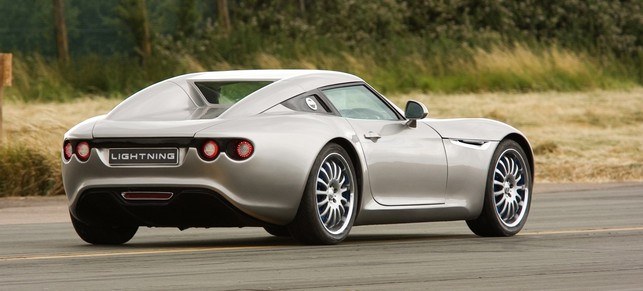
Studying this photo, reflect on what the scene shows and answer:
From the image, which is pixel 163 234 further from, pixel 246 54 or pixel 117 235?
pixel 246 54

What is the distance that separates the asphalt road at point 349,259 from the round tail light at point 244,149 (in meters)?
0.61

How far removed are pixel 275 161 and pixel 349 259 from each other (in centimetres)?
87

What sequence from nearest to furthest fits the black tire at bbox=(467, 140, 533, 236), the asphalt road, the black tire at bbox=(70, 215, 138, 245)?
the asphalt road
the black tire at bbox=(70, 215, 138, 245)
the black tire at bbox=(467, 140, 533, 236)

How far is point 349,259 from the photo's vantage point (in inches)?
380

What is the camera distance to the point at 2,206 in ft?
55.2

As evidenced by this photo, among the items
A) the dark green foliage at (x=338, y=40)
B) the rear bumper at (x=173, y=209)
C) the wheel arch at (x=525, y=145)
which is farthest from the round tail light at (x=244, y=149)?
the dark green foliage at (x=338, y=40)

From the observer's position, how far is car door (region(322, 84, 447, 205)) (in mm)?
10898

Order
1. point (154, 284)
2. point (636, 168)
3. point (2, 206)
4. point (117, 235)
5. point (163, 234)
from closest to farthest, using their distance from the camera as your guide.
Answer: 1. point (154, 284)
2. point (117, 235)
3. point (163, 234)
4. point (2, 206)
5. point (636, 168)

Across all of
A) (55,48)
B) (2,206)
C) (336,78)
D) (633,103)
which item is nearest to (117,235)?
(336,78)

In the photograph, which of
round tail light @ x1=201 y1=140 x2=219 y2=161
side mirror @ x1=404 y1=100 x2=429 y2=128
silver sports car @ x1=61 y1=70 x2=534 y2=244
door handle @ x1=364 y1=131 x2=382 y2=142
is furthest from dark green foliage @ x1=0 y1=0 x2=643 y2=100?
round tail light @ x1=201 y1=140 x2=219 y2=161

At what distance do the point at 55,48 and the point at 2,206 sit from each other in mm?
15953

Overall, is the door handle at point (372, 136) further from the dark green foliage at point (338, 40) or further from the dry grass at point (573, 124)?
the dark green foliage at point (338, 40)

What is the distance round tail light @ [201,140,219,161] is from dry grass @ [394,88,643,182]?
1094 cm

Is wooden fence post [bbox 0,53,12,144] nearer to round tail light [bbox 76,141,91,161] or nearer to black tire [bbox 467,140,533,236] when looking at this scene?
black tire [bbox 467,140,533,236]
